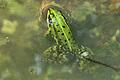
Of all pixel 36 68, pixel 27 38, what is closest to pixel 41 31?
pixel 27 38

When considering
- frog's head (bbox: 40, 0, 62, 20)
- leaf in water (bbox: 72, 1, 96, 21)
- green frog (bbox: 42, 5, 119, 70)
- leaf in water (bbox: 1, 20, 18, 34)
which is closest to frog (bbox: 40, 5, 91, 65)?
green frog (bbox: 42, 5, 119, 70)

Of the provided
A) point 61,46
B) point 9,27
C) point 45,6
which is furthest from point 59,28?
point 9,27

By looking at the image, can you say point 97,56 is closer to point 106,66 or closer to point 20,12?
point 106,66

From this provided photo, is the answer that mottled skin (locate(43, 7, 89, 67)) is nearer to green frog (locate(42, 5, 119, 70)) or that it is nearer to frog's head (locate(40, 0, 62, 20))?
green frog (locate(42, 5, 119, 70))

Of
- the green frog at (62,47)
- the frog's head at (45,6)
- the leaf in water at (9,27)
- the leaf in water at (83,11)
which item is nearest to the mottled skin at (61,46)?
the green frog at (62,47)

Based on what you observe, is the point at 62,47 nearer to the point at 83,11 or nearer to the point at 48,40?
the point at 48,40

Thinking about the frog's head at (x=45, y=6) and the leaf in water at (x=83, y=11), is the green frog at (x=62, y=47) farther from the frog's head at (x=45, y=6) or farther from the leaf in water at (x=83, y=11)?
the leaf in water at (x=83, y=11)
